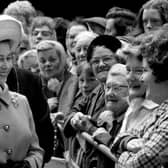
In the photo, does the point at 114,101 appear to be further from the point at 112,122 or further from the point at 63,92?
the point at 63,92

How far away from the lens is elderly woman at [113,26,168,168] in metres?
4.09

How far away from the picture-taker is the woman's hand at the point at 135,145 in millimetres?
4397

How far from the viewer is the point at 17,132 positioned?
16.4 feet

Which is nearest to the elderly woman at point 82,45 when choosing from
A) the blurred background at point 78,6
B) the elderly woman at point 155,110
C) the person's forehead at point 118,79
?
the person's forehead at point 118,79

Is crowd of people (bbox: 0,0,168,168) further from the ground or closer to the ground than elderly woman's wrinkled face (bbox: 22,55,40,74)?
further from the ground

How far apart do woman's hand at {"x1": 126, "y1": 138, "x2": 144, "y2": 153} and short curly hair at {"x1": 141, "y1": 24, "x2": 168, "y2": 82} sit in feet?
1.35

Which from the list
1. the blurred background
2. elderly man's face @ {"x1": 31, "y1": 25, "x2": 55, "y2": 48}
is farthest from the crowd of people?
the blurred background

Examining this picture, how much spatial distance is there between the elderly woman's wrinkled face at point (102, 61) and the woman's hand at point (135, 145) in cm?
211

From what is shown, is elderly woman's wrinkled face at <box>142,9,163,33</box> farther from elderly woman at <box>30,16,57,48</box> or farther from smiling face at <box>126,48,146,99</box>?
elderly woman at <box>30,16,57,48</box>

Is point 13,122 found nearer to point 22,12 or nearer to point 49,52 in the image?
point 49,52

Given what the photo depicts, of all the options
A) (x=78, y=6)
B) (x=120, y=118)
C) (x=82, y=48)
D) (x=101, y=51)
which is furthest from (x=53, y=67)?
(x=78, y=6)

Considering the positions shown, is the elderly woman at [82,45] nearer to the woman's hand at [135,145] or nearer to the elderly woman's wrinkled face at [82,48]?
the elderly woman's wrinkled face at [82,48]

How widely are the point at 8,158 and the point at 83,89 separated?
226cm

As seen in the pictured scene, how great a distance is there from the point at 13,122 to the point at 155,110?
45.6 inches
